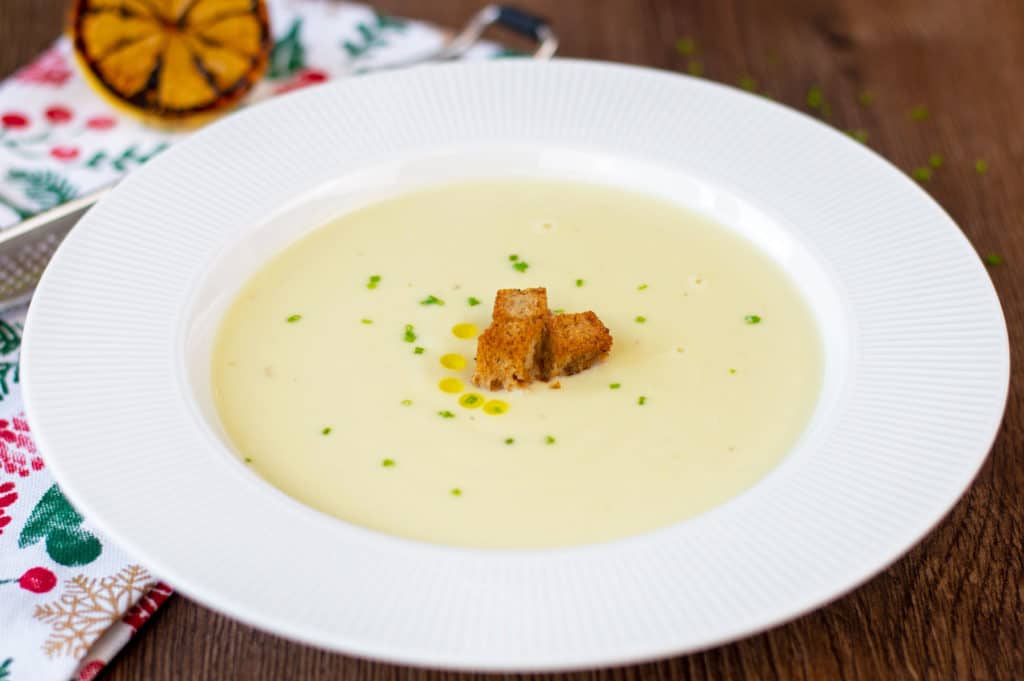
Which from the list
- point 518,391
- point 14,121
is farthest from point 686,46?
point 14,121

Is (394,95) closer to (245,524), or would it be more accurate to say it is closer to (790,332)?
(790,332)

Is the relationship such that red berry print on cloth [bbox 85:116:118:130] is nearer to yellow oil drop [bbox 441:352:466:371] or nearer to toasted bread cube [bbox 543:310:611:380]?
yellow oil drop [bbox 441:352:466:371]

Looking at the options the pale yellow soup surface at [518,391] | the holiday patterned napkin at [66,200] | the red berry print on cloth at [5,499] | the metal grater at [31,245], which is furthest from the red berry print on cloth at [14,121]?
the red berry print on cloth at [5,499]

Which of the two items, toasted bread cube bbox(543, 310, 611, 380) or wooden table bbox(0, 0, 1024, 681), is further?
toasted bread cube bbox(543, 310, 611, 380)

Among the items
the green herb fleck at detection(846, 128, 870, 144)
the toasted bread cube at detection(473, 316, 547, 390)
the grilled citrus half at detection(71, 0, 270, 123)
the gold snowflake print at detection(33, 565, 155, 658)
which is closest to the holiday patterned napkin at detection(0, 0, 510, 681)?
the gold snowflake print at detection(33, 565, 155, 658)

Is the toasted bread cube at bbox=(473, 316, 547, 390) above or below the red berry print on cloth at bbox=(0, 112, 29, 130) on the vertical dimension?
above

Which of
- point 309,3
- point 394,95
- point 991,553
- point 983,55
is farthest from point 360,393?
point 983,55
